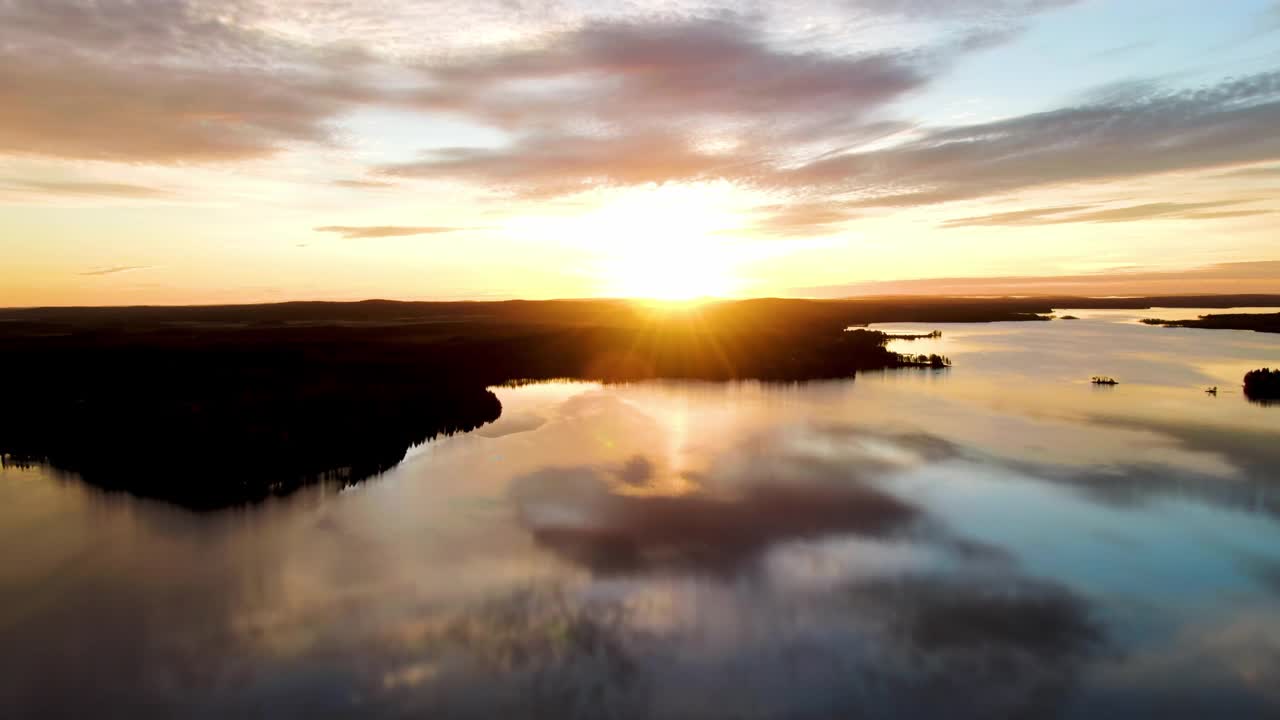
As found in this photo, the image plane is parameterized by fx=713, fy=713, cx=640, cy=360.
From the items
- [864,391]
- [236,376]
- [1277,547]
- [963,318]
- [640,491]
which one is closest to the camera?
[1277,547]

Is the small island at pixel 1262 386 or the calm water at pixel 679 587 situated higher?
the small island at pixel 1262 386

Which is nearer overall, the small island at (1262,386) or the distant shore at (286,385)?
the distant shore at (286,385)

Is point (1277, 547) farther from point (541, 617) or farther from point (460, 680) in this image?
point (460, 680)

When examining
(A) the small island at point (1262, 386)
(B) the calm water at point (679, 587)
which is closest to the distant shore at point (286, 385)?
(B) the calm water at point (679, 587)

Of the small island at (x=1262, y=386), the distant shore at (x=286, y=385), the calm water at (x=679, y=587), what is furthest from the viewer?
the small island at (x=1262, y=386)

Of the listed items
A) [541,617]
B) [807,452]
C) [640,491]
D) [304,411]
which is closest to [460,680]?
[541,617]

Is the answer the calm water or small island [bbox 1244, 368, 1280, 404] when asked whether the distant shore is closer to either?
the calm water

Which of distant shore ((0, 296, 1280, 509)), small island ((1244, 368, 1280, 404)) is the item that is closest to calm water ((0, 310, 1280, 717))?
distant shore ((0, 296, 1280, 509))

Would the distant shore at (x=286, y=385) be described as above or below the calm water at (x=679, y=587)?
above

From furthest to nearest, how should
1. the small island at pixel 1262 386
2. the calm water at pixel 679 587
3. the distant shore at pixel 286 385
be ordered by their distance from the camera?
1. the small island at pixel 1262 386
2. the distant shore at pixel 286 385
3. the calm water at pixel 679 587

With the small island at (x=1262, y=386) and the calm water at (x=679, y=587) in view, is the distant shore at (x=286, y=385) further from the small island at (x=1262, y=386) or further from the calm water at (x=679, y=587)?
the small island at (x=1262, y=386)
